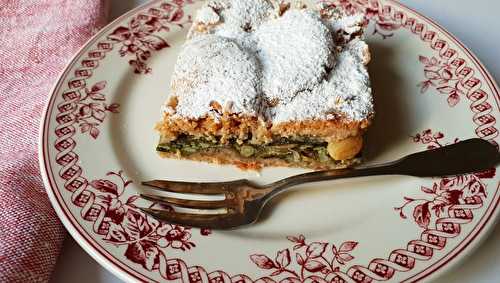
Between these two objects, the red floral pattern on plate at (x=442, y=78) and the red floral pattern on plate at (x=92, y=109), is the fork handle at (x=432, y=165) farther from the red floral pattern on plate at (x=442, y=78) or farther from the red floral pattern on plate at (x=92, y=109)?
the red floral pattern on plate at (x=92, y=109)

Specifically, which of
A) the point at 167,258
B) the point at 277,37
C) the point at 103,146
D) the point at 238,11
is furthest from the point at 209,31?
the point at 167,258

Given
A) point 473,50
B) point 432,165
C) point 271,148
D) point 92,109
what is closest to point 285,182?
point 271,148

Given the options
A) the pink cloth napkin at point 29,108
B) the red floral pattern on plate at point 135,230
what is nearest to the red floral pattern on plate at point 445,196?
the red floral pattern on plate at point 135,230

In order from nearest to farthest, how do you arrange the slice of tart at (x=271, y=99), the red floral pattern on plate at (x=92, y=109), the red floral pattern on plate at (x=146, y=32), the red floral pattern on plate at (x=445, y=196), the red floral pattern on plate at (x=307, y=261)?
the red floral pattern on plate at (x=307, y=261) < the red floral pattern on plate at (x=445, y=196) < the slice of tart at (x=271, y=99) < the red floral pattern on plate at (x=92, y=109) < the red floral pattern on plate at (x=146, y=32)

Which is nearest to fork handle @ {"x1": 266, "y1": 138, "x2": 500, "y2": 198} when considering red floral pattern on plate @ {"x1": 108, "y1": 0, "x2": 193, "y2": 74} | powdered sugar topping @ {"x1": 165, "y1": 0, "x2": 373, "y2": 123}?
powdered sugar topping @ {"x1": 165, "y1": 0, "x2": 373, "y2": 123}

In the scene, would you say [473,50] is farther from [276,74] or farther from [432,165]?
[276,74]

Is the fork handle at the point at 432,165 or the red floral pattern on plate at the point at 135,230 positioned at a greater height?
the fork handle at the point at 432,165
